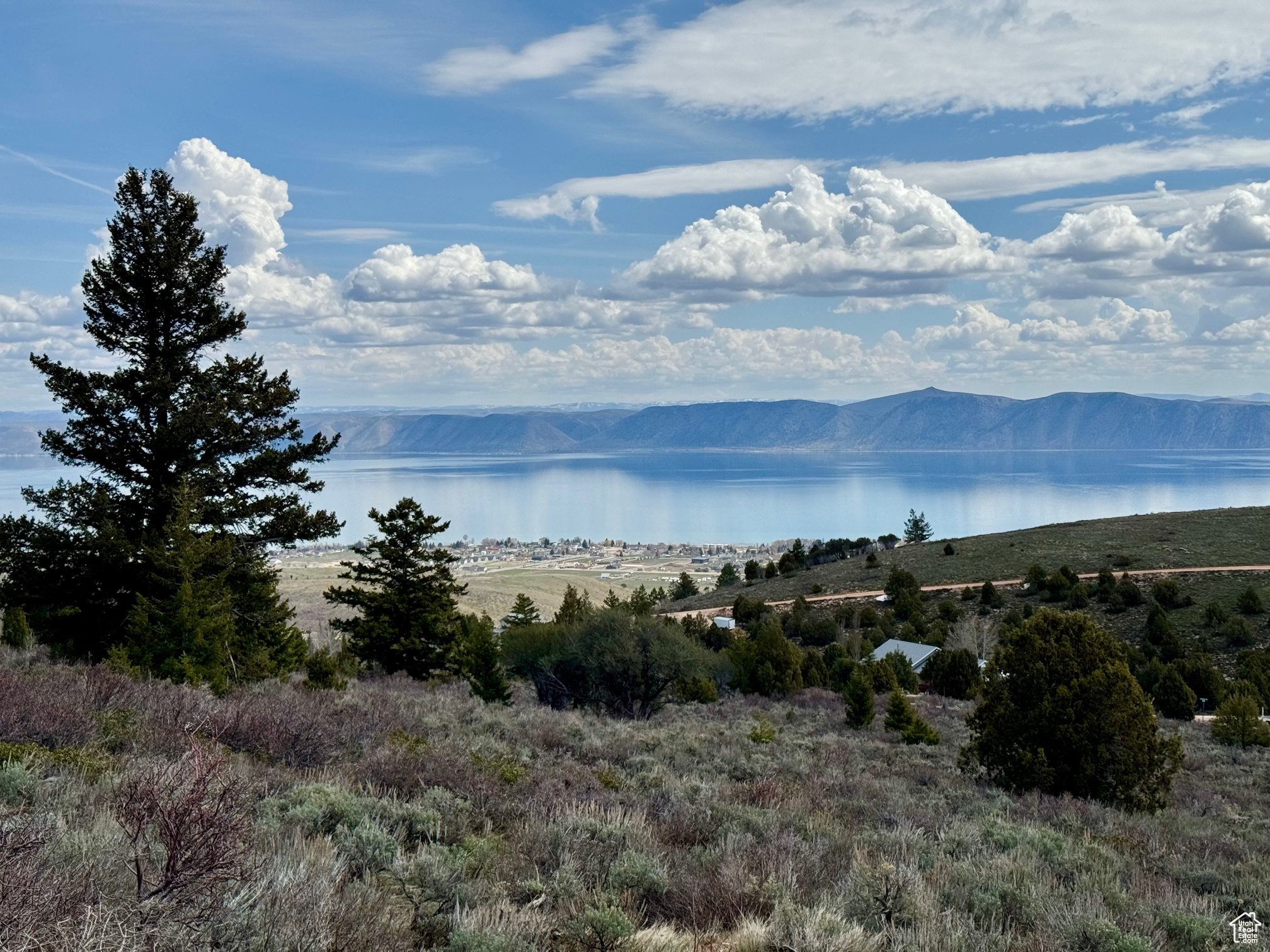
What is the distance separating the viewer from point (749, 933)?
3.90 meters

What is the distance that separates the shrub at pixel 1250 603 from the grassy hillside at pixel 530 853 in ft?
96.9

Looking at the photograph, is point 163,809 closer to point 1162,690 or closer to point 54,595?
point 54,595

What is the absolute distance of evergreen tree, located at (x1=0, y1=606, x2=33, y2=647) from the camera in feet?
54.6

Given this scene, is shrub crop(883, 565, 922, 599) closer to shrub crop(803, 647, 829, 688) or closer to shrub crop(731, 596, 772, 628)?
shrub crop(731, 596, 772, 628)

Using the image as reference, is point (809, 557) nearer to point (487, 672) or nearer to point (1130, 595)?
point (1130, 595)

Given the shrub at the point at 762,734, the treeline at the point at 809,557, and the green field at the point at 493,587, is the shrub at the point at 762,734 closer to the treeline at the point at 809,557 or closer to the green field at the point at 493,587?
the treeline at the point at 809,557

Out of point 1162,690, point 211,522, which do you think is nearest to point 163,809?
point 211,522

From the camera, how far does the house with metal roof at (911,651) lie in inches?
1314

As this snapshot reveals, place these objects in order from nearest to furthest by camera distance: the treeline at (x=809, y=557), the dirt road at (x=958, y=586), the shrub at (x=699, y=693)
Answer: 1. the shrub at (x=699, y=693)
2. the dirt road at (x=958, y=586)
3. the treeline at (x=809, y=557)

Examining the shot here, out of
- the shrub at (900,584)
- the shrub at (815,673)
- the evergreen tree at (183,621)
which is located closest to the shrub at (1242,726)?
the shrub at (815,673)

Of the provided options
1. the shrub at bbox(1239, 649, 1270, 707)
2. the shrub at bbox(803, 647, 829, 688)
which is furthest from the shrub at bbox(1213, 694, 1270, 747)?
the shrub at bbox(803, 647, 829, 688)

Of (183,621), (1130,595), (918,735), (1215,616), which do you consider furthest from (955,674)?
(183,621)

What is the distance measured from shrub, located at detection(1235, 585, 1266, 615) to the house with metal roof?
496 inches

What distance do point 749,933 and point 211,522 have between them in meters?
15.4
